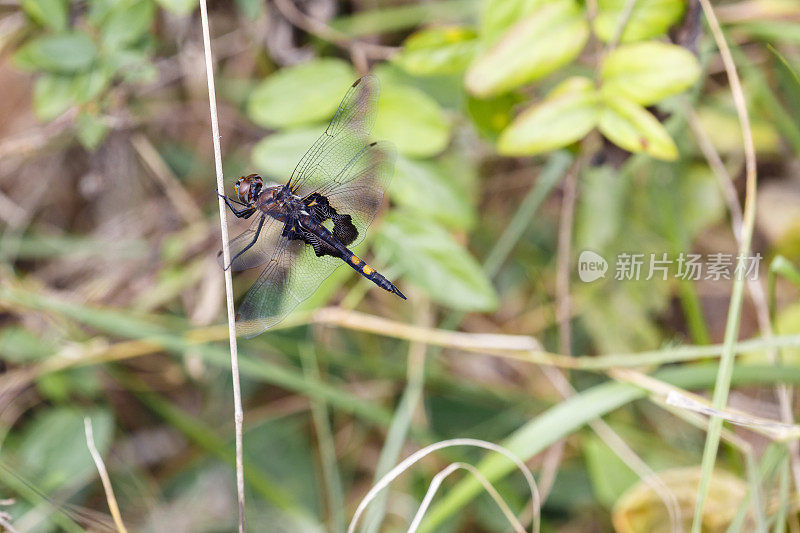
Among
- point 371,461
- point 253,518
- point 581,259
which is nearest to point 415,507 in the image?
point 371,461

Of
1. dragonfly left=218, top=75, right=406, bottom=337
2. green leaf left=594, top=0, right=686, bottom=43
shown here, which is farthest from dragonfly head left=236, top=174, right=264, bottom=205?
green leaf left=594, top=0, right=686, bottom=43

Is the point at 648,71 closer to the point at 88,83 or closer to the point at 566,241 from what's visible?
the point at 566,241

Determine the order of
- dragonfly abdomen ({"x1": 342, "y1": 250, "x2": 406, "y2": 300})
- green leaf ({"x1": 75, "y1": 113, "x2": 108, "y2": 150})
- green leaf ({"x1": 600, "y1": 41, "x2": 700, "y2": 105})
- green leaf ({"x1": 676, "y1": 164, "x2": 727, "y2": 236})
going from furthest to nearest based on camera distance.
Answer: green leaf ({"x1": 676, "y1": 164, "x2": 727, "y2": 236})
green leaf ({"x1": 75, "y1": 113, "x2": 108, "y2": 150})
dragonfly abdomen ({"x1": 342, "y1": 250, "x2": 406, "y2": 300})
green leaf ({"x1": 600, "y1": 41, "x2": 700, "y2": 105})

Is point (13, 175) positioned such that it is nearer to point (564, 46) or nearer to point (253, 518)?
point (253, 518)

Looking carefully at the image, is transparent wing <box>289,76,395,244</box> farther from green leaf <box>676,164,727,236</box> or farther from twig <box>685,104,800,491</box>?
green leaf <box>676,164,727,236</box>

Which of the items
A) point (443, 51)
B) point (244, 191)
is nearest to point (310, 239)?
point (244, 191)

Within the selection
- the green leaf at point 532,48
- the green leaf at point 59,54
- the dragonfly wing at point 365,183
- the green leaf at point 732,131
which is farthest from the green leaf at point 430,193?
the green leaf at point 732,131
